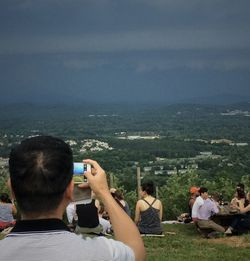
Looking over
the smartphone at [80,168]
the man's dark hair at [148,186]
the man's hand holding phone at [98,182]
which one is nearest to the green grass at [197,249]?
the man's dark hair at [148,186]

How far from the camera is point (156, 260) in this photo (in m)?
8.59

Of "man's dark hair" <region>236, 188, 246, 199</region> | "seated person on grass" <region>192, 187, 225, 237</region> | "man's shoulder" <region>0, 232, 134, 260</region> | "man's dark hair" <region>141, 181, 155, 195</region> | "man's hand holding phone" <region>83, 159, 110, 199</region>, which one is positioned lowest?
"seated person on grass" <region>192, 187, 225, 237</region>

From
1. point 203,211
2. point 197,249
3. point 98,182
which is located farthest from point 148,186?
point 98,182

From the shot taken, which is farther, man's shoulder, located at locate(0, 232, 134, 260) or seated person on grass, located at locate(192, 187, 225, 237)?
seated person on grass, located at locate(192, 187, 225, 237)

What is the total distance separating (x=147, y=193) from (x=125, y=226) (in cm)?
916

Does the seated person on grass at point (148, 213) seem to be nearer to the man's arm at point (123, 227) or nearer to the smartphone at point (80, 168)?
the smartphone at point (80, 168)

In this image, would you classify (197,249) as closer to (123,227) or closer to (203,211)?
(203,211)

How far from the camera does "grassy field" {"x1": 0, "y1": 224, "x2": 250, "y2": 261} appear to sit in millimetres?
8914

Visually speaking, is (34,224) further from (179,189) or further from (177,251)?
(179,189)

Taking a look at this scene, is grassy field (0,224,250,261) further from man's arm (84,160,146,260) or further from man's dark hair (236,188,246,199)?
man's arm (84,160,146,260)

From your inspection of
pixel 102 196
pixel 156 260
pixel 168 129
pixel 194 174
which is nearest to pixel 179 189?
pixel 194 174

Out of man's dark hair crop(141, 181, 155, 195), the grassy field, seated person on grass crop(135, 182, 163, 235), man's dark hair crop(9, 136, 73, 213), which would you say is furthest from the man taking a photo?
seated person on grass crop(135, 182, 163, 235)

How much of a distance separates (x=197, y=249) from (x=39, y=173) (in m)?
8.06

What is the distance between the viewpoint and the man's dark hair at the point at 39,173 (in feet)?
6.46
